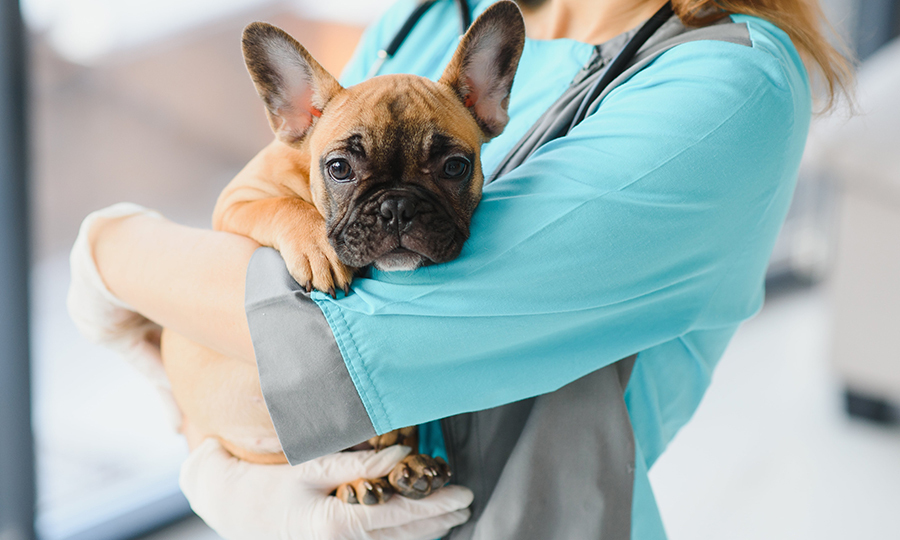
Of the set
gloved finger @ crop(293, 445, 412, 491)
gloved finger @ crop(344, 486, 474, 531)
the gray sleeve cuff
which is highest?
the gray sleeve cuff

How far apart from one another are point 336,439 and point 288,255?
26 cm

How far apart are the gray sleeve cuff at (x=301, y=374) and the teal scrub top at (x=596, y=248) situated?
0.07 ft

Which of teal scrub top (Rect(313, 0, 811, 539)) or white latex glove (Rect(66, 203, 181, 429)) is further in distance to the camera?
white latex glove (Rect(66, 203, 181, 429))

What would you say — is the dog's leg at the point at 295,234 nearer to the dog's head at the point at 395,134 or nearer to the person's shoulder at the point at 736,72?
the dog's head at the point at 395,134

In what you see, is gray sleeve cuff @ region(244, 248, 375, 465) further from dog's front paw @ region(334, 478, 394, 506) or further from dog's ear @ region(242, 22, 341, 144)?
dog's ear @ region(242, 22, 341, 144)

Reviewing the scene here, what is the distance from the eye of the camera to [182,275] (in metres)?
1.01

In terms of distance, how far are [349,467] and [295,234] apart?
38 centimetres

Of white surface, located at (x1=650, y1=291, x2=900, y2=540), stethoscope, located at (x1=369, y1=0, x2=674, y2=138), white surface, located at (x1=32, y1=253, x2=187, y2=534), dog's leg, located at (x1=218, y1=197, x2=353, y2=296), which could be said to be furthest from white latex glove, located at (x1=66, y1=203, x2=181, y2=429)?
white surface, located at (x1=650, y1=291, x2=900, y2=540)

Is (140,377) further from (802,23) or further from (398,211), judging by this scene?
(802,23)

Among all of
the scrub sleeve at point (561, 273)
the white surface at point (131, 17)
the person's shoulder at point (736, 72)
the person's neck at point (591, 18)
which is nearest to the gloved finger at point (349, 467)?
the scrub sleeve at point (561, 273)

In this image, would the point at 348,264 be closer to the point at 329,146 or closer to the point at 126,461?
the point at 329,146

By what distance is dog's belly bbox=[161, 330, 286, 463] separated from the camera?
1097 millimetres

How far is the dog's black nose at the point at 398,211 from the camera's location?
3.10 feet

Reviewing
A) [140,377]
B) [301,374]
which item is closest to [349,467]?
[301,374]
